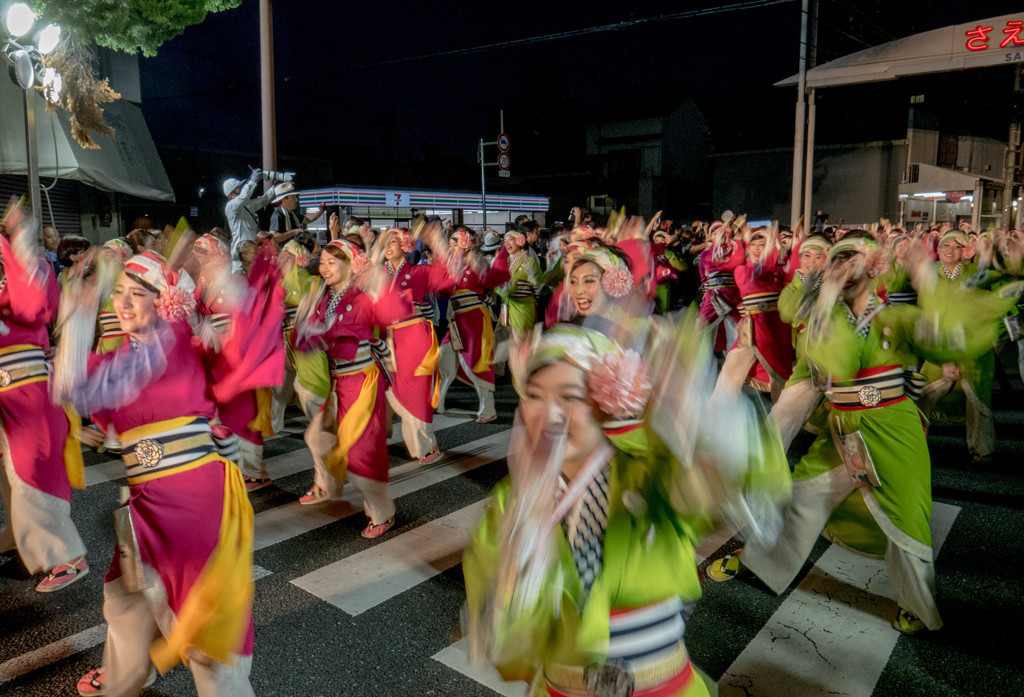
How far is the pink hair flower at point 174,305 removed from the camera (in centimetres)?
283

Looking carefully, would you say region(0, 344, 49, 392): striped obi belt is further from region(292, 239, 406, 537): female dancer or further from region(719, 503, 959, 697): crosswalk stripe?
region(719, 503, 959, 697): crosswalk stripe

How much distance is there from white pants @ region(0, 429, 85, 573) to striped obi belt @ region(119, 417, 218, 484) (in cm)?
188

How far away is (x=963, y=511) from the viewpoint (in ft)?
17.4

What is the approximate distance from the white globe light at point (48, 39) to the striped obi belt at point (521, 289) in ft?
16.7

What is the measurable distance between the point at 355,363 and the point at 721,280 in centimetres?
560

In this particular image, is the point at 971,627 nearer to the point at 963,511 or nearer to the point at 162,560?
the point at 963,511

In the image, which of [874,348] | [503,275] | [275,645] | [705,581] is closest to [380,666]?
[275,645]

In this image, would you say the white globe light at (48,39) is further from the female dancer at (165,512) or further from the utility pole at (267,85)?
the female dancer at (165,512)

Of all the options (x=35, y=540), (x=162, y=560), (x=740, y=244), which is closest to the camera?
(x=162, y=560)

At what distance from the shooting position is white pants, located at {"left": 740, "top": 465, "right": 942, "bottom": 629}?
3584 mm

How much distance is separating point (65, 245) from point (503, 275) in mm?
4280

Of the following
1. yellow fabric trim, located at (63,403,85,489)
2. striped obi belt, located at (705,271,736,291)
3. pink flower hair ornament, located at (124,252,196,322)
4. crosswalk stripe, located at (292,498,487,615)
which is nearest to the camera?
pink flower hair ornament, located at (124,252,196,322)

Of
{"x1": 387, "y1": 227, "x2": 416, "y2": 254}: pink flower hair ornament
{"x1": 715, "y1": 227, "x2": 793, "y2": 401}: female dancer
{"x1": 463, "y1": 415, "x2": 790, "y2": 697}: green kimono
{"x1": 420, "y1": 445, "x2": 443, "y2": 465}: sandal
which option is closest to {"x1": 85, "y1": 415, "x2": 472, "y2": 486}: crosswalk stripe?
{"x1": 420, "y1": 445, "x2": 443, "y2": 465}: sandal

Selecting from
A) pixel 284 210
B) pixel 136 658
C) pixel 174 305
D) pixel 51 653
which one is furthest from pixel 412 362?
pixel 284 210
